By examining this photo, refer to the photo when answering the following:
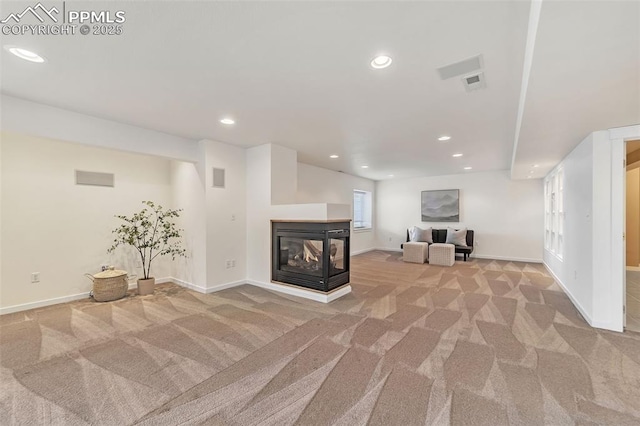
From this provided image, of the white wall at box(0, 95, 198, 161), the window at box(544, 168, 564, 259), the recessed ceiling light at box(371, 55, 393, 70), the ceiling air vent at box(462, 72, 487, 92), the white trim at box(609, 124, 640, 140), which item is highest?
the recessed ceiling light at box(371, 55, 393, 70)

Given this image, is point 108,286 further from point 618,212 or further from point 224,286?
point 618,212

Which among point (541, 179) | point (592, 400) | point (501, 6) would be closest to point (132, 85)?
point (501, 6)

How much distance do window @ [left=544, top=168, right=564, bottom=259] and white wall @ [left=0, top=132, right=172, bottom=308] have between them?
7.64 meters

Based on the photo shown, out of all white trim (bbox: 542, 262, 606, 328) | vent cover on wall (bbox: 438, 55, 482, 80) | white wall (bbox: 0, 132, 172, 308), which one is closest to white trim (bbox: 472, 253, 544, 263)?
white trim (bbox: 542, 262, 606, 328)

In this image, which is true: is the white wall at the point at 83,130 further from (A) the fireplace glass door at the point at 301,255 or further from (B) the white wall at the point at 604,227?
(B) the white wall at the point at 604,227

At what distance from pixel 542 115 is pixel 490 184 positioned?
564cm

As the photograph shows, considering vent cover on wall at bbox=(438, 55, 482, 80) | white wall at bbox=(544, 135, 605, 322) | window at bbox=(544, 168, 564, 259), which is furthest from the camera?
window at bbox=(544, 168, 564, 259)

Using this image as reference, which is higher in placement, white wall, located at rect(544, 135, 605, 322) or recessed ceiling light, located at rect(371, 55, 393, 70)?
recessed ceiling light, located at rect(371, 55, 393, 70)

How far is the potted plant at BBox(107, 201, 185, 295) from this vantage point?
4.41 metres

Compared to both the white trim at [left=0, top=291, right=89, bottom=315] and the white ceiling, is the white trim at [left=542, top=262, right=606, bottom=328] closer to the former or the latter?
the white ceiling

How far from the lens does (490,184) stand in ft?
24.8

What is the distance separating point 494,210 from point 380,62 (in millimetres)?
7114

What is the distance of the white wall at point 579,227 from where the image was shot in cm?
318

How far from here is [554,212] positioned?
17.9ft
